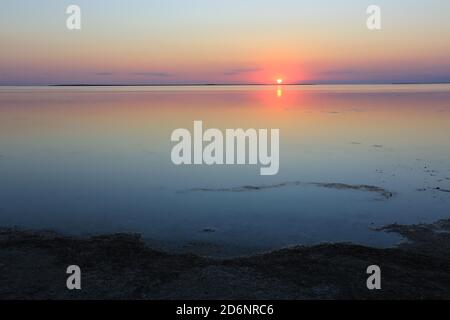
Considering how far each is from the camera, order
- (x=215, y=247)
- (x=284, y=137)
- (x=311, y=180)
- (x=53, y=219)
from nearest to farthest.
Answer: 1. (x=215, y=247)
2. (x=53, y=219)
3. (x=311, y=180)
4. (x=284, y=137)

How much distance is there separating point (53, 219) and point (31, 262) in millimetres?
3895

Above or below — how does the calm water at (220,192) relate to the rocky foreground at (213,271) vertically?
above

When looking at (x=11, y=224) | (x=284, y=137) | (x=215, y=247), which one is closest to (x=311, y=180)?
(x=215, y=247)

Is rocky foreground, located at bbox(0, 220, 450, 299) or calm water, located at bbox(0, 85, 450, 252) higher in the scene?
calm water, located at bbox(0, 85, 450, 252)

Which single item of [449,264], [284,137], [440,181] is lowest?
[449,264]

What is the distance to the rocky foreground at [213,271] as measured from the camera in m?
10.2

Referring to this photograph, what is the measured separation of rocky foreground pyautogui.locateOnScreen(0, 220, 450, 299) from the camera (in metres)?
10.2

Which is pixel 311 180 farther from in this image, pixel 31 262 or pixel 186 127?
pixel 186 127

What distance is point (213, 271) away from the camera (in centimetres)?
1121

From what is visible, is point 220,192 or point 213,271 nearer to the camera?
point 213,271

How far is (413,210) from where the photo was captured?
16.3 meters

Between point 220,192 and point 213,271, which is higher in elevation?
point 220,192

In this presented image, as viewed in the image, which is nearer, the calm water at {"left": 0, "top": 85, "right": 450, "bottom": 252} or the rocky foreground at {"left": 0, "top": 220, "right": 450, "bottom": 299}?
the rocky foreground at {"left": 0, "top": 220, "right": 450, "bottom": 299}

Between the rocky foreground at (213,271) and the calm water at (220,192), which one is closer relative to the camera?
the rocky foreground at (213,271)
